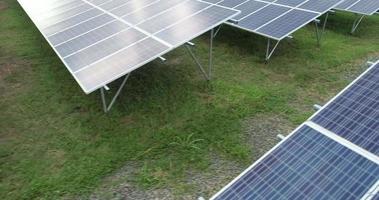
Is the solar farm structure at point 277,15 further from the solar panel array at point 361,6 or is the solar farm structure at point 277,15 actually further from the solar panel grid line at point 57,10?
the solar panel grid line at point 57,10

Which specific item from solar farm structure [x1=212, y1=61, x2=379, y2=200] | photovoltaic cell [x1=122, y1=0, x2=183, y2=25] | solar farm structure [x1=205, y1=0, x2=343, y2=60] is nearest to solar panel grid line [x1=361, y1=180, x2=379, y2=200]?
solar farm structure [x1=212, y1=61, x2=379, y2=200]

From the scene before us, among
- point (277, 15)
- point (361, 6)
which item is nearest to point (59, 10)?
point (277, 15)

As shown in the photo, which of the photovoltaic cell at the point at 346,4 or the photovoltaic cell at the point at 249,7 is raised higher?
the photovoltaic cell at the point at 249,7

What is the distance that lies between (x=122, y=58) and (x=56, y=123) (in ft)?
9.34

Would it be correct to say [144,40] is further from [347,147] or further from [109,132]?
[347,147]

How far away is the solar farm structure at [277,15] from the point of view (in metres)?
11.7

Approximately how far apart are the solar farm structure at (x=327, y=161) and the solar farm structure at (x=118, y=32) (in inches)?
172

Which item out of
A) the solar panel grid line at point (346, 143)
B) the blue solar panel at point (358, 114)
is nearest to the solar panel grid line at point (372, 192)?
the solar panel grid line at point (346, 143)

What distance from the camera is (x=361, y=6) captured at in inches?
559

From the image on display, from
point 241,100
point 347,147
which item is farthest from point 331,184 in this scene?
point 241,100

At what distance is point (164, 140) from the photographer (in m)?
8.45

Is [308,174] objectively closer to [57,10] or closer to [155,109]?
[155,109]

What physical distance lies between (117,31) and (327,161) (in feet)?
24.0

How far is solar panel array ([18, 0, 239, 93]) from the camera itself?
8375 mm
